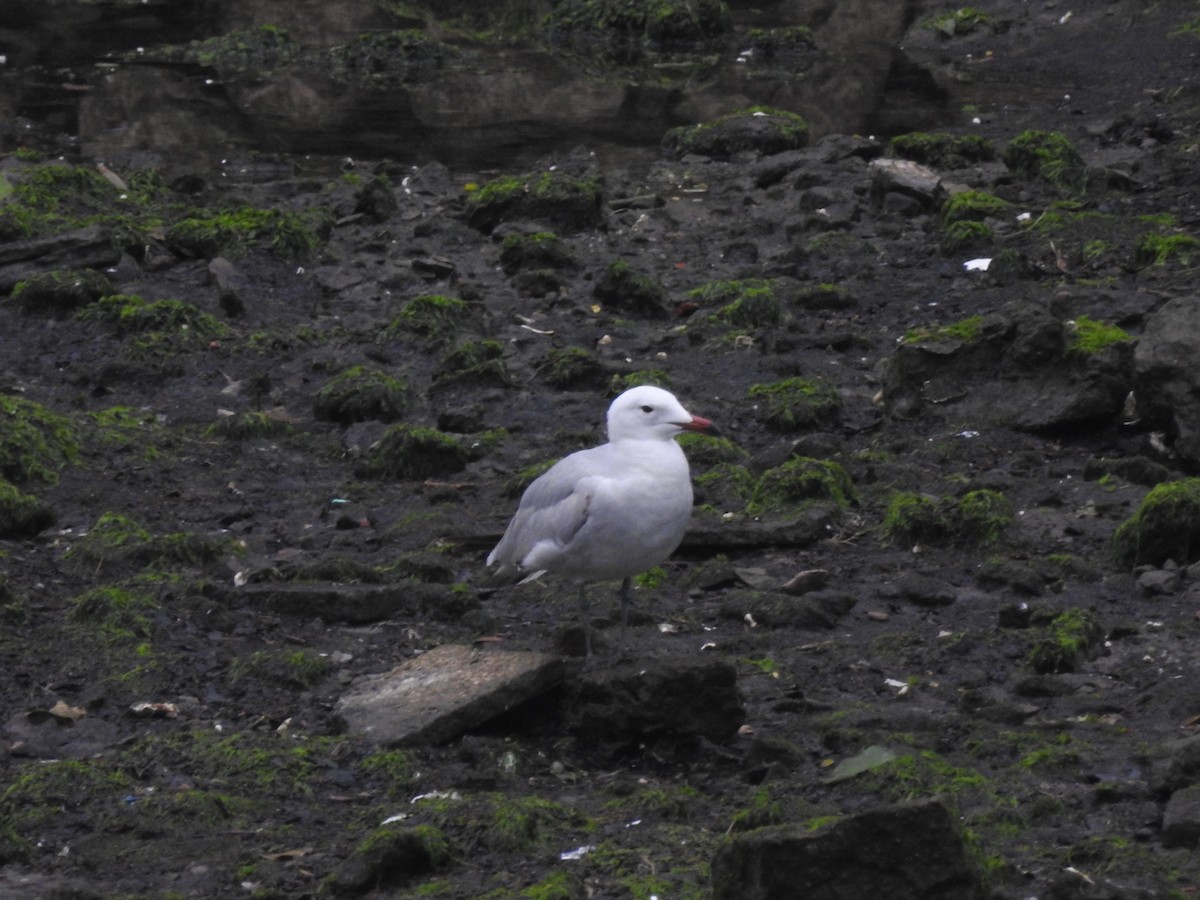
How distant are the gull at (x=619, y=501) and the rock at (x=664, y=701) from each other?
0.66m

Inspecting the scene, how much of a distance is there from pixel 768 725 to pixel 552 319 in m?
5.78

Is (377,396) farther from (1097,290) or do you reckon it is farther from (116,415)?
(1097,290)

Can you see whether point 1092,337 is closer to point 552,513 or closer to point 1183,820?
point 552,513

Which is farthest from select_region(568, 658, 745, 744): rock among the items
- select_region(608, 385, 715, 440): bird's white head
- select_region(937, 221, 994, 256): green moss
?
select_region(937, 221, 994, 256): green moss

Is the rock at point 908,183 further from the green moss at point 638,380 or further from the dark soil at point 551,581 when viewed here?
the green moss at point 638,380

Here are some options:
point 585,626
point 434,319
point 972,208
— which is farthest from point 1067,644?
point 972,208

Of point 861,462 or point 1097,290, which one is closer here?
point 861,462

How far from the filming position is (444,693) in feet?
20.1

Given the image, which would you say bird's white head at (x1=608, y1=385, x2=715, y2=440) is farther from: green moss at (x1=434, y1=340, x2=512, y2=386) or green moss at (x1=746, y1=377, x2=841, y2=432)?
green moss at (x1=434, y1=340, x2=512, y2=386)

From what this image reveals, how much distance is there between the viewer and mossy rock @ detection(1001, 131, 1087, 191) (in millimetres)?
13625

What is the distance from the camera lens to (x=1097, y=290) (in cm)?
1023

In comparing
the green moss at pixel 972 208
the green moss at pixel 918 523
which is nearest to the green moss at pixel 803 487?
the green moss at pixel 918 523

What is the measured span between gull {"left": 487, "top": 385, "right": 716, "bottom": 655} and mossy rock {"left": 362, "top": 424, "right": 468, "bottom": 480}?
8.32ft

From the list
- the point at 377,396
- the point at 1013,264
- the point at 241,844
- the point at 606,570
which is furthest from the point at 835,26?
the point at 241,844
